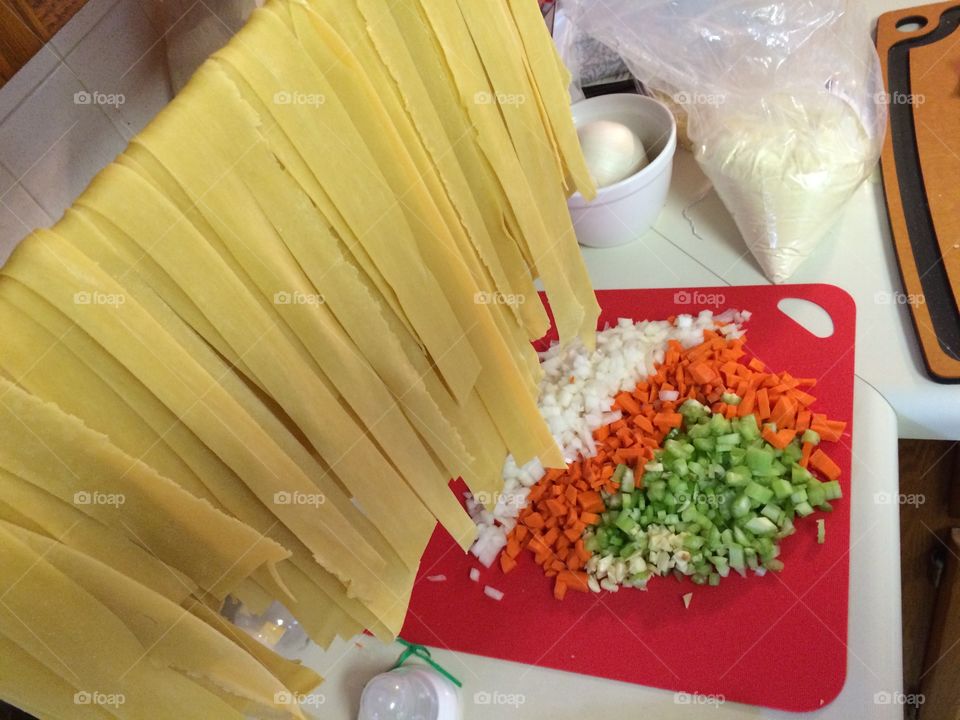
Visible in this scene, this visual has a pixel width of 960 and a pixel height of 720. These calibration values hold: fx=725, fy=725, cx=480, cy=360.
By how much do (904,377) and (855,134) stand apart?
14.0 inches

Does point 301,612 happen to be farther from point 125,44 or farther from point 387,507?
point 125,44

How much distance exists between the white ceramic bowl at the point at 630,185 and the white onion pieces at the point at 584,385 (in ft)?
0.51

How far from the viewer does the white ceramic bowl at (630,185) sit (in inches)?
41.4

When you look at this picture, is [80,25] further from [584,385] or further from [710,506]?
[710,506]

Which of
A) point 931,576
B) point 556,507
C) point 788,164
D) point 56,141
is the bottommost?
point 931,576

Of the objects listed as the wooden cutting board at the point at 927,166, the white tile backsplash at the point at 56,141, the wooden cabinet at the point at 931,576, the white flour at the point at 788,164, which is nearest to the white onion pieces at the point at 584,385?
the white flour at the point at 788,164

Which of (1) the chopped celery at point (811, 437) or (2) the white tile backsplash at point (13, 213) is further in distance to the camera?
(1) the chopped celery at point (811, 437)

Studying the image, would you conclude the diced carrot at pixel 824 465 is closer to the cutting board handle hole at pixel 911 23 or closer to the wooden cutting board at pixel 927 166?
the wooden cutting board at pixel 927 166

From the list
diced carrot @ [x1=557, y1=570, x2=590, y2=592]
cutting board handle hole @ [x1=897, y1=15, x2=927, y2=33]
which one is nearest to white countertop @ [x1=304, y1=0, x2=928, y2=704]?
diced carrot @ [x1=557, y1=570, x2=590, y2=592]

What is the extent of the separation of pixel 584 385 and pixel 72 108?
0.69 metres

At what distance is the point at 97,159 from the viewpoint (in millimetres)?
732

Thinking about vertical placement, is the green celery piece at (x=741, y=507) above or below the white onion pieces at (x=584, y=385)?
below

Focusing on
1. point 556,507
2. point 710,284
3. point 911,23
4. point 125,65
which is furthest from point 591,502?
point 911,23

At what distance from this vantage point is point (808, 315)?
1.02 m
